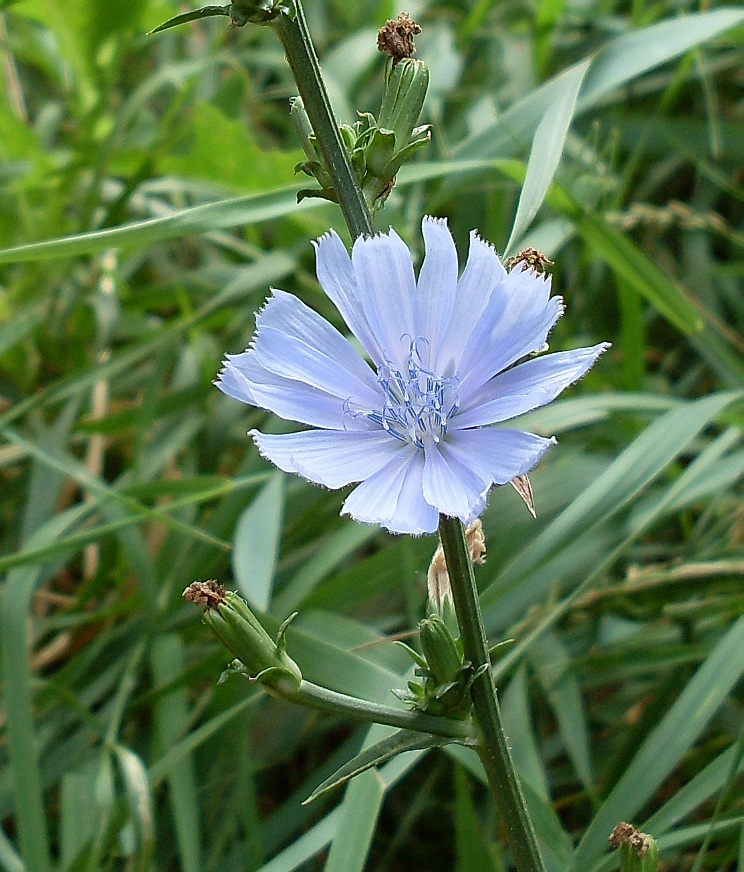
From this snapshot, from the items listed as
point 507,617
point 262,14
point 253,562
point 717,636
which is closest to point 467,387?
point 262,14

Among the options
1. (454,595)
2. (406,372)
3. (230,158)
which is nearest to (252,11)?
(406,372)

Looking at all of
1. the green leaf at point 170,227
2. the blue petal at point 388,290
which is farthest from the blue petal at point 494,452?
the green leaf at point 170,227

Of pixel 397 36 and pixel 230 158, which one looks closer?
pixel 397 36

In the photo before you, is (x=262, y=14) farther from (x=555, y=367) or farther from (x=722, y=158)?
(x=722, y=158)

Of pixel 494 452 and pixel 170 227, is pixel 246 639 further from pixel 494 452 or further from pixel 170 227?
pixel 170 227

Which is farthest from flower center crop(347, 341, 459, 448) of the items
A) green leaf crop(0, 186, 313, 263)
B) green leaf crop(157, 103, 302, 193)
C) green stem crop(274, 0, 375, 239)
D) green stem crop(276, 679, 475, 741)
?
green leaf crop(157, 103, 302, 193)

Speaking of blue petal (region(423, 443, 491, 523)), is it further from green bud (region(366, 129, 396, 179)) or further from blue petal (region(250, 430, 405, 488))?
green bud (region(366, 129, 396, 179))
